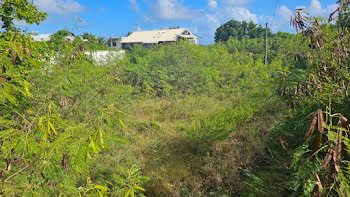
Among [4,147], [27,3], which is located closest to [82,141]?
[4,147]

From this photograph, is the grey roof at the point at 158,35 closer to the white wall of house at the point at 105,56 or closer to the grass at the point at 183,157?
the white wall of house at the point at 105,56

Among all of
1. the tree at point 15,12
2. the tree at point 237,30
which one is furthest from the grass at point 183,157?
the tree at point 237,30

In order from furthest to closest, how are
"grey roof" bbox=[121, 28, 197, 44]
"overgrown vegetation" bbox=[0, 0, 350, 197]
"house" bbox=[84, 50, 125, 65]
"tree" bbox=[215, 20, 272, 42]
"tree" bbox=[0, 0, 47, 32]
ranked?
"grey roof" bbox=[121, 28, 197, 44] → "tree" bbox=[215, 20, 272, 42] → "house" bbox=[84, 50, 125, 65] → "tree" bbox=[0, 0, 47, 32] → "overgrown vegetation" bbox=[0, 0, 350, 197]

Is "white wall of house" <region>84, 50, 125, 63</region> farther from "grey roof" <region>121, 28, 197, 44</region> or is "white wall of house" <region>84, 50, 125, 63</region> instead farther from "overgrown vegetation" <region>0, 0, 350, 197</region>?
"grey roof" <region>121, 28, 197, 44</region>

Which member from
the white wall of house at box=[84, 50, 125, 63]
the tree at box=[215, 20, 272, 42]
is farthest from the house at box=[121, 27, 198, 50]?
the white wall of house at box=[84, 50, 125, 63]

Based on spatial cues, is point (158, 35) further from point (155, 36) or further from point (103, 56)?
point (103, 56)

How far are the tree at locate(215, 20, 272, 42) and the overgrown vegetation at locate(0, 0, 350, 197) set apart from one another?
67.3ft

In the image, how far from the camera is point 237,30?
33344 mm

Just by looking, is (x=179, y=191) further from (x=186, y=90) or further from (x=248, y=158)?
(x=186, y=90)

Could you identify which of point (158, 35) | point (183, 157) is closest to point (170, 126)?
point (183, 157)

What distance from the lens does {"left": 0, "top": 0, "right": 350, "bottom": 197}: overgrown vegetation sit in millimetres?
1489

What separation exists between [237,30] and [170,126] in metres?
29.9

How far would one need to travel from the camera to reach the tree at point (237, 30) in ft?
92.1

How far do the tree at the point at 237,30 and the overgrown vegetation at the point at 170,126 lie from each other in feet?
67.3
